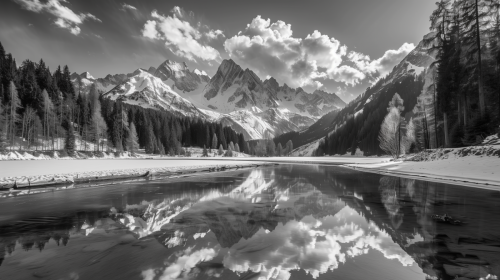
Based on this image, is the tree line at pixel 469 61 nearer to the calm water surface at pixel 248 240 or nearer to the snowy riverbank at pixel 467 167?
the snowy riverbank at pixel 467 167

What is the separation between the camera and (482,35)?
28125 millimetres

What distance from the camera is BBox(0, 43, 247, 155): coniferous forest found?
6156 cm

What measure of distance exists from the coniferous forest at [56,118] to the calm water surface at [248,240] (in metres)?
61.4

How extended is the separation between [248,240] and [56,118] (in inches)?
3498

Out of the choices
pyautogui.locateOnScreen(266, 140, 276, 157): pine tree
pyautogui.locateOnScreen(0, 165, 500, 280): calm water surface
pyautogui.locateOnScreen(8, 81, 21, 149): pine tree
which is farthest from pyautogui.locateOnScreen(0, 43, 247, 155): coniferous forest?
pyautogui.locateOnScreen(266, 140, 276, 157): pine tree

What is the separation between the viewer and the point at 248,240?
670cm

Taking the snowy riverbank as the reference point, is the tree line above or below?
above

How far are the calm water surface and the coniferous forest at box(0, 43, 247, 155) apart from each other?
61.4 metres

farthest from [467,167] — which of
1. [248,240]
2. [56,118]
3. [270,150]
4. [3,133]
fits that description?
[270,150]

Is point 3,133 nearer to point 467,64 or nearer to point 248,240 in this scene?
point 248,240

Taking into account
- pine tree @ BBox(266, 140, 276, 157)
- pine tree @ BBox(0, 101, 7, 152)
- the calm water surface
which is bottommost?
the calm water surface

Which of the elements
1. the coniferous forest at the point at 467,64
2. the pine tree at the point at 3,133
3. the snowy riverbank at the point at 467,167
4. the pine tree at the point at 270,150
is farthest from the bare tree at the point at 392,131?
the pine tree at the point at 270,150

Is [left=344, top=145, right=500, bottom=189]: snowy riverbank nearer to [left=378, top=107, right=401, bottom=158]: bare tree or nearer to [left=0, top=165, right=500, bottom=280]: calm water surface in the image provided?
[left=0, top=165, right=500, bottom=280]: calm water surface

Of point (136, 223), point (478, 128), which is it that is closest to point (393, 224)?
point (136, 223)
